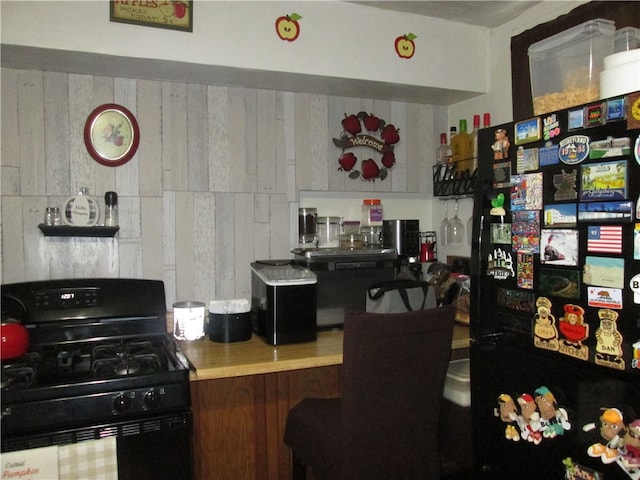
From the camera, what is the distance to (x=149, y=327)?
7.06ft

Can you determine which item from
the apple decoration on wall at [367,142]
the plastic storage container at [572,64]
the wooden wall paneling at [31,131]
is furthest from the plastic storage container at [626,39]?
the wooden wall paneling at [31,131]

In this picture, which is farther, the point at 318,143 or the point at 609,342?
the point at 318,143

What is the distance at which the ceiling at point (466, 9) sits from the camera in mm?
2256

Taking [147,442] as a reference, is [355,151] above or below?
above

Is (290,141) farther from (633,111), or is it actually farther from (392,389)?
(633,111)

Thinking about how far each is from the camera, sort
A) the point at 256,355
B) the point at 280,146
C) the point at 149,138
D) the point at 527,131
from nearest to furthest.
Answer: the point at 527,131 < the point at 256,355 < the point at 149,138 < the point at 280,146

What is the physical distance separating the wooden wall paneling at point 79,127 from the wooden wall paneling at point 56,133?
2cm

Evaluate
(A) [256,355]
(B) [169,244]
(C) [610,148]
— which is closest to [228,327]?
(A) [256,355]

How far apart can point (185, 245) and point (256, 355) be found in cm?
70

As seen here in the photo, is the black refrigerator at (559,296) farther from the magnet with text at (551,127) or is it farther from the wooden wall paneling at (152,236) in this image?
the wooden wall paneling at (152,236)

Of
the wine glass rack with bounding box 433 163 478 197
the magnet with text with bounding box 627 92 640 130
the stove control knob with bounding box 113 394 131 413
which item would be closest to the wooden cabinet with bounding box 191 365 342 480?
the stove control knob with bounding box 113 394 131 413

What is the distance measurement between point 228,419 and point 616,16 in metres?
2.15

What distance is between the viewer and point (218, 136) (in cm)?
234

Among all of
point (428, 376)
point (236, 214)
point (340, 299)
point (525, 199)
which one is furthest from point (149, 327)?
point (525, 199)
